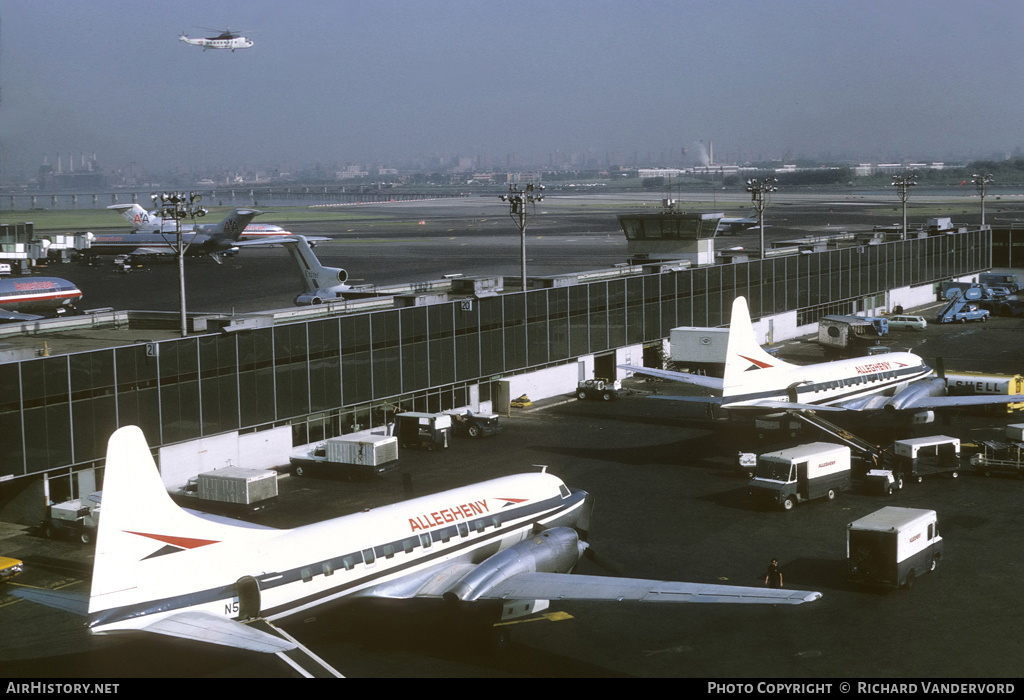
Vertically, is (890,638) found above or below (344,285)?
below

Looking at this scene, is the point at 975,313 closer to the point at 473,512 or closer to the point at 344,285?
Result: the point at 344,285

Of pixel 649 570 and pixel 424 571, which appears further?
pixel 649 570

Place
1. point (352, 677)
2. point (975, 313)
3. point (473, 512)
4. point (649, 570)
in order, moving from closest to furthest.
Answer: point (352, 677) → point (473, 512) → point (649, 570) → point (975, 313)

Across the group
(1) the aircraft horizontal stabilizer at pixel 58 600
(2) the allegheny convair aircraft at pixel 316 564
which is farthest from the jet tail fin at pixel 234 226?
(1) the aircraft horizontal stabilizer at pixel 58 600

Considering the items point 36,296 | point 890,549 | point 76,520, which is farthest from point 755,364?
point 36,296

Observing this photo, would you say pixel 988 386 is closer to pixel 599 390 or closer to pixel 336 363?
pixel 599 390

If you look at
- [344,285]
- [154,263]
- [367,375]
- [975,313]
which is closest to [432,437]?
[367,375]

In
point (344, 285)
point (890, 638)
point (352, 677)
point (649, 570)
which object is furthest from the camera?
point (344, 285)

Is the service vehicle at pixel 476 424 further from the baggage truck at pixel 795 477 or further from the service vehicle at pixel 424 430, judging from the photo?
the baggage truck at pixel 795 477
